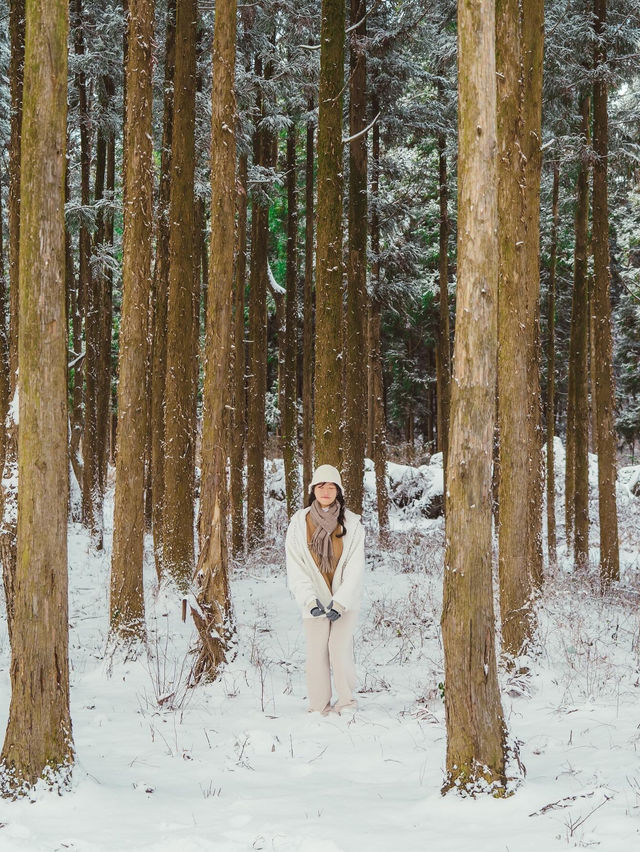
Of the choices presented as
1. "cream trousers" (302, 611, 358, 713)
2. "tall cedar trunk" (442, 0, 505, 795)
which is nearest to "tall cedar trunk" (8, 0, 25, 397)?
"cream trousers" (302, 611, 358, 713)

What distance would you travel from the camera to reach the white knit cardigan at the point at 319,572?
6176 millimetres

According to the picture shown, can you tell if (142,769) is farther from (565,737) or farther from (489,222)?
(489,222)

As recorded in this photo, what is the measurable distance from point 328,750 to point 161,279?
9.63 metres

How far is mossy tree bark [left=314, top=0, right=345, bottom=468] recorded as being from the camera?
8.91 meters

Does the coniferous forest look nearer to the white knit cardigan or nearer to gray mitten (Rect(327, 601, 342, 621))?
gray mitten (Rect(327, 601, 342, 621))

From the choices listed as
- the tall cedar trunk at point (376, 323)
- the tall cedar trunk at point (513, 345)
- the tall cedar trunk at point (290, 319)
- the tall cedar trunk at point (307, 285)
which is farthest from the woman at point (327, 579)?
the tall cedar trunk at point (290, 319)

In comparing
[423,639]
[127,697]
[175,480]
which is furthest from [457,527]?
[175,480]

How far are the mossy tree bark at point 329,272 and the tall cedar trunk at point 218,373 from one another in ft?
5.01

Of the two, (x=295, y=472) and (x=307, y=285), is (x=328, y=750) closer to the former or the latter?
(x=295, y=472)

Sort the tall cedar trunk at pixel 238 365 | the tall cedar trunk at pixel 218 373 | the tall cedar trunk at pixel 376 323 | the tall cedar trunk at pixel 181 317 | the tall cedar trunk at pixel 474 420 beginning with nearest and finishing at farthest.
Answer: the tall cedar trunk at pixel 474 420 → the tall cedar trunk at pixel 218 373 → the tall cedar trunk at pixel 181 317 → the tall cedar trunk at pixel 238 365 → the tall cedar trunk at pixel 376 323

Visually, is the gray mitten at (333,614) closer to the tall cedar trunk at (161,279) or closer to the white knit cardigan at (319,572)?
the white knit cardigan at (319,572)

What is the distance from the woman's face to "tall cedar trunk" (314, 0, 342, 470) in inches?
101

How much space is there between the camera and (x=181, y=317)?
10.3 m

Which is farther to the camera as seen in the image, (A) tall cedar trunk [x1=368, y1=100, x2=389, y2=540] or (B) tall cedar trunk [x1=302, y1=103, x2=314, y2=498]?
(B) tall cedar trunk [x1=302, y1=103, x2=314, y2=498]
